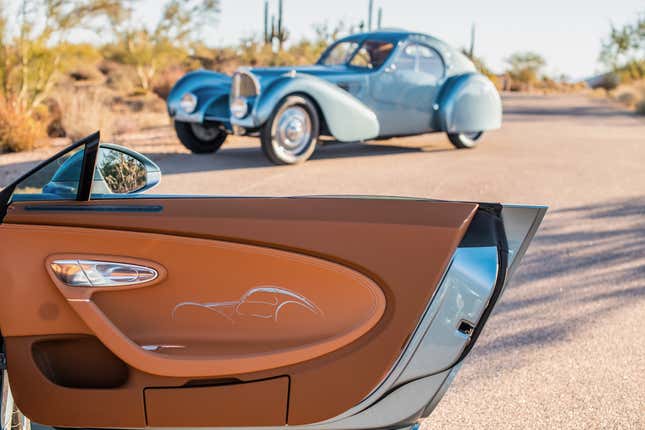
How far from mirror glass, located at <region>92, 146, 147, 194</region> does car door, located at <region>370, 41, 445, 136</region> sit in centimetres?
809

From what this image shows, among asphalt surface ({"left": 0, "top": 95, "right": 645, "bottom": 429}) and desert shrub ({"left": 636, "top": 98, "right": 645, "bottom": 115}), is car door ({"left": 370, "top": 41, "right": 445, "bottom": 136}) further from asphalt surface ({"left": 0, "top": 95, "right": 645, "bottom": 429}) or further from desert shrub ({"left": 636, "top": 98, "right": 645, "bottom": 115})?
desert shrub ({"left": 636, "top": 98, "right": 645, "bottom": 115})

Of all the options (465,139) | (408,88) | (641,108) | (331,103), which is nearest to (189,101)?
(331,103)

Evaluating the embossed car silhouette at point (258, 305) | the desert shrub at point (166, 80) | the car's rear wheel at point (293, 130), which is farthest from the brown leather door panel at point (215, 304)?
the desert shrub at point (166, 80)

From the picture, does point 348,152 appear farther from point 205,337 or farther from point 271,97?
point 271,97

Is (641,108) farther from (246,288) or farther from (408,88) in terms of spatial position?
(246,288)

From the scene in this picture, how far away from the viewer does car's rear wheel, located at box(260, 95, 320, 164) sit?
28.7ft

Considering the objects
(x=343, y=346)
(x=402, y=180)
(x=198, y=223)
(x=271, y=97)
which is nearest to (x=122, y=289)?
(x=198, y=223)

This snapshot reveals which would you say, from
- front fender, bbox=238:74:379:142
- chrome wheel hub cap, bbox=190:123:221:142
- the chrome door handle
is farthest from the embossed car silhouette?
front fender, bbox=238:74:379:142

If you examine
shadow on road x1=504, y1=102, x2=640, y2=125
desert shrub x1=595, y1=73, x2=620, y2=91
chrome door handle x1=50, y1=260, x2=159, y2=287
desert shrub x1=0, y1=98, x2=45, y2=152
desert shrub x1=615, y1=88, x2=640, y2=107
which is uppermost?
chrome door handle x1=50, y1=260, x2=159, y2=287

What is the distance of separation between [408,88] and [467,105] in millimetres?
920

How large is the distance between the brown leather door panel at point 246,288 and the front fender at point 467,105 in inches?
339

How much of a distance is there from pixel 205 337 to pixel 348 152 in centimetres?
310

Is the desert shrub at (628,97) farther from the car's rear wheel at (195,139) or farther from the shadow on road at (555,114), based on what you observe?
the car's rear wheel at (195,139)

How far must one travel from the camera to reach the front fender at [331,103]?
9.10m
